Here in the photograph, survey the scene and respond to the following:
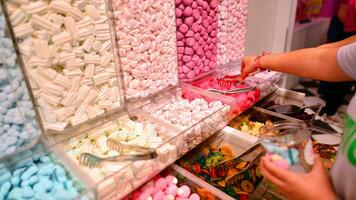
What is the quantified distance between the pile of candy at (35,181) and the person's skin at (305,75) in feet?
1.52

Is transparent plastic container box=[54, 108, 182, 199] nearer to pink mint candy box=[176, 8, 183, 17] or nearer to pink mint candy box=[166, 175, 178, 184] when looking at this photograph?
pink mint candy box=[166, 175, 178, 184]

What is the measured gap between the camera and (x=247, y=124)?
117 cm

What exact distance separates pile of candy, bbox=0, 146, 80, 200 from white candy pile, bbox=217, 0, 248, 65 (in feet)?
3.03

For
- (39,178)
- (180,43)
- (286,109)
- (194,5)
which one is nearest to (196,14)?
(194,5)

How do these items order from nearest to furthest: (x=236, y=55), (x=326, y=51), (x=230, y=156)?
(x=326, y=51), (x=230, y=156), (x=236, y=55)

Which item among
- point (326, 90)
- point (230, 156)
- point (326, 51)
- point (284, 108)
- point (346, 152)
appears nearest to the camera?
point (346, 152)

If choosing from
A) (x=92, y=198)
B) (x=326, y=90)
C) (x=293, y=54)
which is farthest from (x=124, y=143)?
(x=326, y=90)

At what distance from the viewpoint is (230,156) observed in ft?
3.27

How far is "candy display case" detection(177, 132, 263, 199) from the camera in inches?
33.3

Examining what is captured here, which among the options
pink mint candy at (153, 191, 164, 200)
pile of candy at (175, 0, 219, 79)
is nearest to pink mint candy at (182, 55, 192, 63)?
pile of candy at (175, 0, 219, 79)

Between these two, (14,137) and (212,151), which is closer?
(14,137)

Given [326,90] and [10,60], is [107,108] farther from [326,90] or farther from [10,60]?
[326,90]

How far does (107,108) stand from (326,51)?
29.4 inches

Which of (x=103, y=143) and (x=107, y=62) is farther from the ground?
(x=107, y=62)
